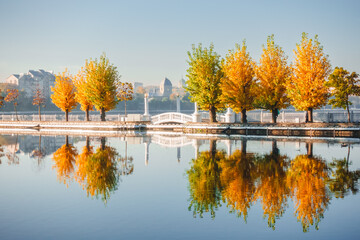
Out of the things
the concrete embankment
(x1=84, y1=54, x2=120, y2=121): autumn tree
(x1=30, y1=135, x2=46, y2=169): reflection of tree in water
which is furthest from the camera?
(x1=84, y1=54, x2=120, y2=121): autumn tree

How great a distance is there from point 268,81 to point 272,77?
2.06 feet

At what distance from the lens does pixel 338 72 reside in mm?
41656

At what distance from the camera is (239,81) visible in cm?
4550

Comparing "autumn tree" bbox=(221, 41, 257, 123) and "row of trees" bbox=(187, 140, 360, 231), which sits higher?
"autumn tree" bbox=(221, 41, 257, 123)

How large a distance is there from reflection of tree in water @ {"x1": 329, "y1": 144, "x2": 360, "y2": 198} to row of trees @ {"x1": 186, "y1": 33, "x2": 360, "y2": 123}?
19.9 m

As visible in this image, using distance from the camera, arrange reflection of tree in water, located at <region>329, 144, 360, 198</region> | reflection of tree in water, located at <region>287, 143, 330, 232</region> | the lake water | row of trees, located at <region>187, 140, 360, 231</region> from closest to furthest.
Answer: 1. the lake water
2. reflection of tree in water, located at <region>287, 143, 330, 232</region>
3. row of trees, located at <region>187, 140, 360, 231</region>
4. reflection of tree in water, located at <region>329, 144, 360, 198</region>

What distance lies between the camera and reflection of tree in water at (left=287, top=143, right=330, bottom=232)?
13039 mm

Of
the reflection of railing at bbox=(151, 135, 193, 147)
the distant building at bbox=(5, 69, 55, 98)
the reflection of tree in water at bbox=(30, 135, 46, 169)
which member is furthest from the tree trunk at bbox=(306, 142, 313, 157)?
the distant building at bbox=(5, 69, 55, 98)

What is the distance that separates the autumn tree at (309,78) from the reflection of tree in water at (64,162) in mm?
23568

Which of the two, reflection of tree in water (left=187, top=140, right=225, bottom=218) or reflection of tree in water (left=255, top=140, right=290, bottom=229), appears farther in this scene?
reflection of tree in water (left=187, top=140, right=225, bottom=218)

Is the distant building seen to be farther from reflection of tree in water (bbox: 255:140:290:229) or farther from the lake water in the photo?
reflection of tree in water (bbox: 255:140:290:229)

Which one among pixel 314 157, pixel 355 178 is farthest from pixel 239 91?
pixel 355 178

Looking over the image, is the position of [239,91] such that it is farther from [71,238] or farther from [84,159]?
[71,238]

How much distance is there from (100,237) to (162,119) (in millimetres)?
47296
